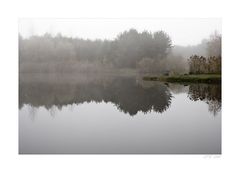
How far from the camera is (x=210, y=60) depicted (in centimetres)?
741

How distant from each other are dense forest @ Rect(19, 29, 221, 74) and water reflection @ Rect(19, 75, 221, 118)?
0.66 feet

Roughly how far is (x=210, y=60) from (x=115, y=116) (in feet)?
6.33

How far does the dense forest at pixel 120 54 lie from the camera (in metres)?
7.41

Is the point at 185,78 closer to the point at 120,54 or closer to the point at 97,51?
the point at 120,54

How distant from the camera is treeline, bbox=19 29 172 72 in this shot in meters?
7.44

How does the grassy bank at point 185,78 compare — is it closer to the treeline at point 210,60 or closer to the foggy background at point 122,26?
the treeline at point 210,60

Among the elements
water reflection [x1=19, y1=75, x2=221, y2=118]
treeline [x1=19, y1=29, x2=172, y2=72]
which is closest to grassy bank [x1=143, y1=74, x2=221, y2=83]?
water reflection [x1=19, y1=75, x2=221, y2=118]

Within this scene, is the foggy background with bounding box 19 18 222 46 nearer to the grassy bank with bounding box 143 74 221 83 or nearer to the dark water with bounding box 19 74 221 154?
the grassy bank with bounding box 143 74 221 83

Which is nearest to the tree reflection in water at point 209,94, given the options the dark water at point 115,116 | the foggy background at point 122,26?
the dark water at point 115,116

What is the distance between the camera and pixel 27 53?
732cm

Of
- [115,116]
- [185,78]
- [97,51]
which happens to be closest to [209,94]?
[185,78]
